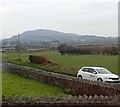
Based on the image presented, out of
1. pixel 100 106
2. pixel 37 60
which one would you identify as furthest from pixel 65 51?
pixel 100 106

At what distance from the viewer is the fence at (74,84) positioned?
67.3 feet

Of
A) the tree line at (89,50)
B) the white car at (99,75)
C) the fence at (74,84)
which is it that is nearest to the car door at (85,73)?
the white car at (99,75)

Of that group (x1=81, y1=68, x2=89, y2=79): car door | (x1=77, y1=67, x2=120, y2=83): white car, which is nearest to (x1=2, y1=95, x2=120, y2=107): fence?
(x1=77, y1=67, x2=120, y2=83): white car

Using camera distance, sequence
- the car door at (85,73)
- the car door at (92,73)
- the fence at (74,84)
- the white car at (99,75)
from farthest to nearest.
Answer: the car door at (85,73)
the car door at (92,73)
the white car at (99,75)
the fence at (74,84)

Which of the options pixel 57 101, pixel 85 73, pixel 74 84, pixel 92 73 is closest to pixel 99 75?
pixel 92 73

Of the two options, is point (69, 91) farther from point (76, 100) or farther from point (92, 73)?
point (76, 100)

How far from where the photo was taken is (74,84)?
25.1m

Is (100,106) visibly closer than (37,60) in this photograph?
Yes

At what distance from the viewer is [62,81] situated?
27.5 m

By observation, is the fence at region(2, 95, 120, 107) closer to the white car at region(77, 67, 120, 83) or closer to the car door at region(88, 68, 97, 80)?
the white car at region(77, 67, 120, 83)

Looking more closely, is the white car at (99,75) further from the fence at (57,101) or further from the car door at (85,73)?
the fence at (57,101)

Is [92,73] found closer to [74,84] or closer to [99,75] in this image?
[99,75]

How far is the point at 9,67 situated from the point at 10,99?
29263 millimetres

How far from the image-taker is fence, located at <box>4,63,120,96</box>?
20.5 metres
